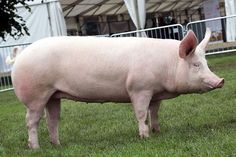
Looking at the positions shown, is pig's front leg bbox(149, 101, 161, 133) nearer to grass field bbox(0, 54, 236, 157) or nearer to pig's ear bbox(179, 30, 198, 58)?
grass field bbox(0, 54, 236, 157)

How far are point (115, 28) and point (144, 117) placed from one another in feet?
84.0

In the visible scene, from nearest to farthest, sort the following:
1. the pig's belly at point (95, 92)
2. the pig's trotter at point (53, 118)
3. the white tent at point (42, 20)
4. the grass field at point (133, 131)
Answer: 1. the grass field at point (133, 131)
2. the pig's belly at point (95, 92)
3. the pig's trotter at point (53, 118)
4. the white tent at point (42, 20)

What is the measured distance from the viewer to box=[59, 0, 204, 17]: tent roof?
26431 millimetres

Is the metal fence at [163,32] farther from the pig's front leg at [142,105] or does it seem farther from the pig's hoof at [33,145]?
the pig's hoof at [33,145]

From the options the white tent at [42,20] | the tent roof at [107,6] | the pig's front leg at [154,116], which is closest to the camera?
the pig's front leg at [154,116]

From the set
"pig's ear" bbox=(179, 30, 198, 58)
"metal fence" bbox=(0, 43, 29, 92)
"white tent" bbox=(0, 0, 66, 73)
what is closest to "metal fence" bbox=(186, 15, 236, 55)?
"metal fence" bbox=(0, 43, 29, 92)

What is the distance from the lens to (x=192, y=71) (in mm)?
5844

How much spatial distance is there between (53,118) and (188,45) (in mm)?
1830

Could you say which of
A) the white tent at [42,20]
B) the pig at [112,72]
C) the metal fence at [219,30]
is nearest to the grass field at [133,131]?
the pig at [112,72]

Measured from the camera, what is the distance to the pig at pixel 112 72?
19.1ft

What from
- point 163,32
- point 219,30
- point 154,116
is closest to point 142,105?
point 154,116

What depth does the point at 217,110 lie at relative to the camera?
294 inches

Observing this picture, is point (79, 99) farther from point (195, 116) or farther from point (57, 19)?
point (57, 19)

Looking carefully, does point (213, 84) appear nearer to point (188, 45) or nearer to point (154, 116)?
point (188, 45)
